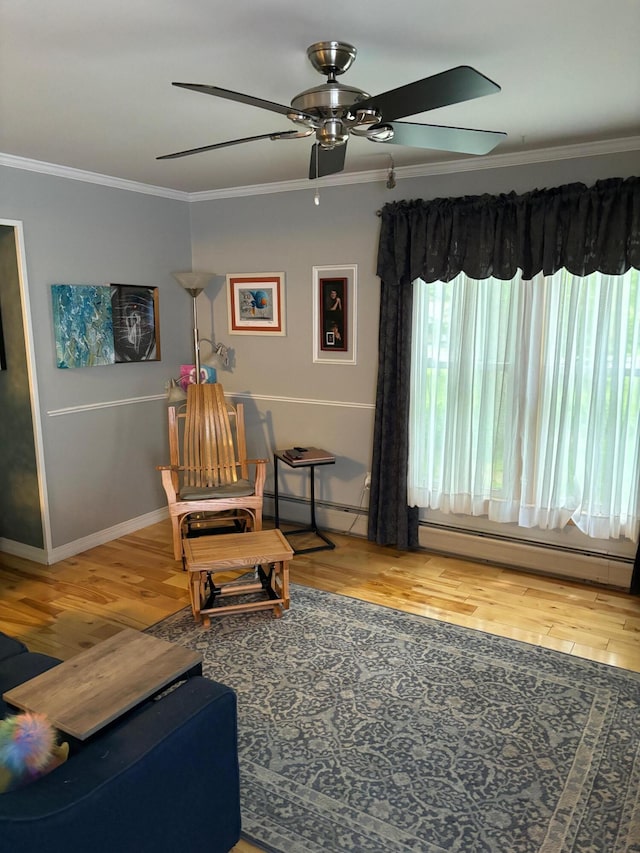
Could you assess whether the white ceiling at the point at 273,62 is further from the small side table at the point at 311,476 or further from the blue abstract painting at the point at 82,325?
the small side table at the point at 311,476

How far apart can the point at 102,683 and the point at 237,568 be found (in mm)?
1583

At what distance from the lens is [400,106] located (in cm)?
177

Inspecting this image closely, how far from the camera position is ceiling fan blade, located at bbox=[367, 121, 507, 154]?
6.64 feet

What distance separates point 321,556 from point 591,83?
306 cm

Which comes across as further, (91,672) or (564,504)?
(564,504)

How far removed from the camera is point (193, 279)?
14.7 ft

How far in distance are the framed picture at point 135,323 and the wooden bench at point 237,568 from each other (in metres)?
1.71

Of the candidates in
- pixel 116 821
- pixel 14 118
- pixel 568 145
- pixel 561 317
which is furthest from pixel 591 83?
pixel 116 821

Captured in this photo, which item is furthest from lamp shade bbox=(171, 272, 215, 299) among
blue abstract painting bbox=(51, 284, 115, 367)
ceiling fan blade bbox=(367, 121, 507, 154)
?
ceiling fan blade bbox=(367, 121, 507, 154)

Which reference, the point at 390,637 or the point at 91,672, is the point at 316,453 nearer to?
the point at 390,637

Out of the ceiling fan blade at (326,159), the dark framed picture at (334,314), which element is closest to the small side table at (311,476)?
the dark framed picture at (334,314)

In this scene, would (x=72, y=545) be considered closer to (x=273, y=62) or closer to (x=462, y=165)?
(x=273, y=62)

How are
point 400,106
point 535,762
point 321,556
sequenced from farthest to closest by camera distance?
point 321,556 < point 535,762 < point 400,106

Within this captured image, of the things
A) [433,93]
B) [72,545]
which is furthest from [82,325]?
[433,93]
